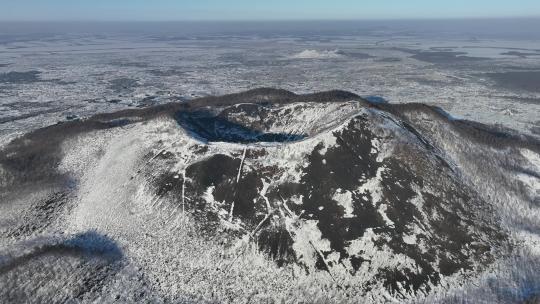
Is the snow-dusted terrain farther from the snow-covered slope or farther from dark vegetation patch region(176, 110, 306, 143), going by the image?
dark vegetation patch region(176, 110, 306, 143)

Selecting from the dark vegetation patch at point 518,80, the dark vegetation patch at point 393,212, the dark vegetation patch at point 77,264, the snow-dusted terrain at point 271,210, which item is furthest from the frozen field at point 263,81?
the dark vegetation patch at point 393,212

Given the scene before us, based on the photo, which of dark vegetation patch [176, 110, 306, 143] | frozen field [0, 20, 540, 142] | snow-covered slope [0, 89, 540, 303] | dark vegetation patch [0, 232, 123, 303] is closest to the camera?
dark vegetation patch [0, 232, 123, 303]

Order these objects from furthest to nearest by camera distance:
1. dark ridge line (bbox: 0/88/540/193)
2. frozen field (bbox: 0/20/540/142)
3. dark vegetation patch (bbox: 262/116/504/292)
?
1. frozen field (bbox: 0/20/540/142)
2. dark ridge line (bbox: 0/88/540/193)
3. dark vegetation patch (bbox: 262/116/504/292)

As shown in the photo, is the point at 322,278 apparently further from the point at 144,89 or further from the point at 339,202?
the point at 144,89

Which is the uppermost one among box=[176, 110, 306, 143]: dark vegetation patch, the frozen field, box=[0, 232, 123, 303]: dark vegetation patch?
box=[176, 110, 306, 143]: dark vegetation patch

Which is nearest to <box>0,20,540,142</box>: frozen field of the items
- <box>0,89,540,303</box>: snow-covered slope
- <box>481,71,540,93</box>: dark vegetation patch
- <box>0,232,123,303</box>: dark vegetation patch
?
<box>481,71,540,93</box>: dark vegetation patch

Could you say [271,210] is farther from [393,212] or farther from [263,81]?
[263,81]
